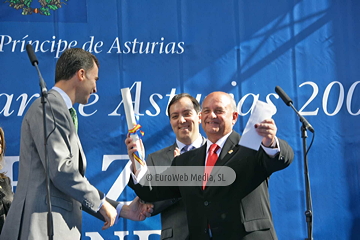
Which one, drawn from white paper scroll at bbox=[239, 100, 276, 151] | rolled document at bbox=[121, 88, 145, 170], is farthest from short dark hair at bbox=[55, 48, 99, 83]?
white paper scroll at bbox=[239, 100, 276, 151]

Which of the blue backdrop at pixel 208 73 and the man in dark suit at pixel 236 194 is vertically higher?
the blue backdrop at pixel 208 73

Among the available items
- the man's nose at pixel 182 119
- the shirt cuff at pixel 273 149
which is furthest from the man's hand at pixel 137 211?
the shirt cuff at pixel 273 149

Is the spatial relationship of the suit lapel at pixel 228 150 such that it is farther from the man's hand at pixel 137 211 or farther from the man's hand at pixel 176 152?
the man's hand at pixel 137 211

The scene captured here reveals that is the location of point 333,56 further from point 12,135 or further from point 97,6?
point 12,135

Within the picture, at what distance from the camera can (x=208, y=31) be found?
444 cm

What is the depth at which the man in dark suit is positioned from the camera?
266 centimetres

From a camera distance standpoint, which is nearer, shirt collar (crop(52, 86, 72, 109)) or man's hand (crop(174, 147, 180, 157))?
shirt collar (crop(52, 86, 72, 109))

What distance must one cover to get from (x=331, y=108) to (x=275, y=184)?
2.73 feet

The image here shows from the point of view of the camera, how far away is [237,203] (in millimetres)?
2797

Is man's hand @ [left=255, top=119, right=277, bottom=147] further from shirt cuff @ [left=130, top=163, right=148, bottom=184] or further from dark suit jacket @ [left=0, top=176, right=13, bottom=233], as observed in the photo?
dark suit jacket @ [left=0, top=176, right=13, bottom=233]

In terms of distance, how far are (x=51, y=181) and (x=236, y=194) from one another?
101 centimetres

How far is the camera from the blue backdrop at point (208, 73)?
424cm

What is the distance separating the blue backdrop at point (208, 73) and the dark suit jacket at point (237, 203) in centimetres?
144

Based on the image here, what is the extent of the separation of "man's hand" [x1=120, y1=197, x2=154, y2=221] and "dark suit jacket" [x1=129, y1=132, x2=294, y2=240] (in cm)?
56
